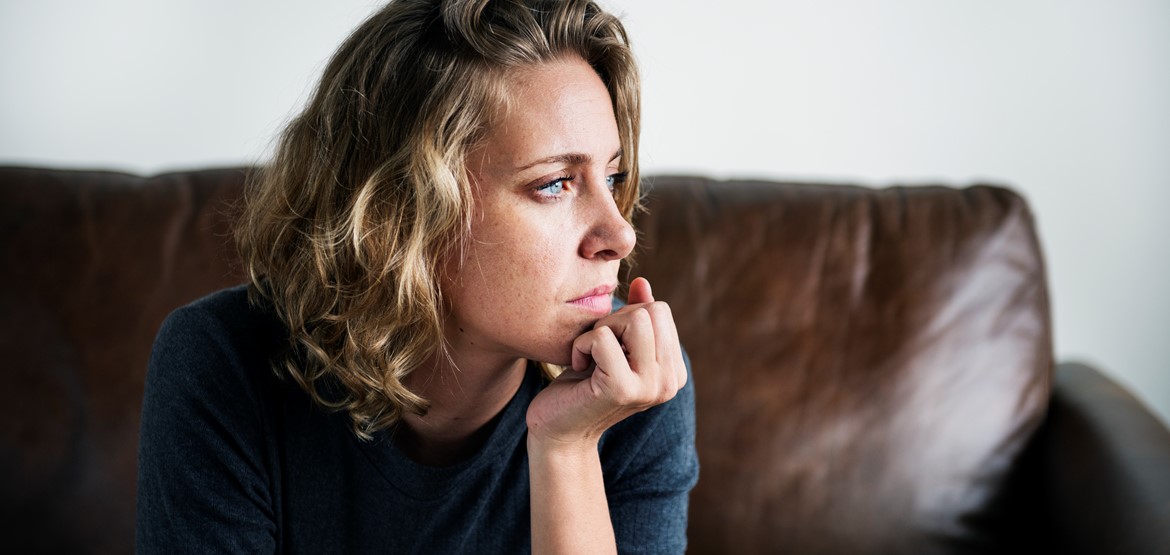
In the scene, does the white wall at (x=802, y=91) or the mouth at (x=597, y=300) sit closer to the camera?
the mouth at (x=597, y=300)

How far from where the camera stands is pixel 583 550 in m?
1.07

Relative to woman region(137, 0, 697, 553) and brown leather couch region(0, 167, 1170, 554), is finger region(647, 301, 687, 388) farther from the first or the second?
brown leather couch region(0, 167, 1170, 554)

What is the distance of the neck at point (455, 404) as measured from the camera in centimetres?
112

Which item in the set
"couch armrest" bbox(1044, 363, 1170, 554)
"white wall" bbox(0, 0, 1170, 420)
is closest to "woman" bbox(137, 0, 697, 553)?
"couch armrest" bbox(1044, 363, 1170, 554)

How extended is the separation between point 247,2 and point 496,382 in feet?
3.78

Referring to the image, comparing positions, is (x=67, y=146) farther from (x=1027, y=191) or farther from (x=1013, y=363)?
(x=1027, y=191)

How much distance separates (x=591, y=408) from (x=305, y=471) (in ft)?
1.25

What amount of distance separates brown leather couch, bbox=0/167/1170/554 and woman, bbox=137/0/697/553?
0.38 m

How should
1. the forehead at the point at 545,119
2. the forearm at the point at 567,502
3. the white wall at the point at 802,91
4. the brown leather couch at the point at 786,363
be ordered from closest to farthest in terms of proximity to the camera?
the forehead at the point at 545,119, the forearm at the point at 567,502, the brown leather couch at the point at 786,363, the white wall at the point at 802,91

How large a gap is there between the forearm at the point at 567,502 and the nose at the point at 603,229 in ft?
0.85

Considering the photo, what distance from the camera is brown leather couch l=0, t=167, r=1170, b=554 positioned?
1.52 metres

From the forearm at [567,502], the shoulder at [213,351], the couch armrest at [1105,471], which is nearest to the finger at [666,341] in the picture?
the forearm at [567,502]

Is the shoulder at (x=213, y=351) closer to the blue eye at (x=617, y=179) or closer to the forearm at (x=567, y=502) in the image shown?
the forearm at (x=567, y=502)

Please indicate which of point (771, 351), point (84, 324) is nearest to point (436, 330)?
point (771, 351)
